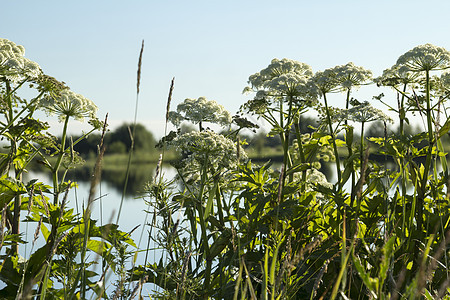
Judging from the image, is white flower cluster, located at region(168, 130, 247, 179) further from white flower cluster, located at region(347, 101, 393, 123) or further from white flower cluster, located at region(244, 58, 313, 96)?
white flower cluster, located at region(347, 101, 393, 123)

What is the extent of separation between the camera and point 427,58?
3525 millimetres

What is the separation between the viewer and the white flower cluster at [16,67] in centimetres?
339

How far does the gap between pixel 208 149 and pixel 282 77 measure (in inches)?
32.1

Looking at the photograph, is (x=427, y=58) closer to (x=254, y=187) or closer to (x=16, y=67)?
(x=254, y=187)

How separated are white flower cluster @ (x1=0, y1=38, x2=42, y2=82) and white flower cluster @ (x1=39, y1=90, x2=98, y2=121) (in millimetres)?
216

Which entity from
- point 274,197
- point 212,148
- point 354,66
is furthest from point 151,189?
point 354,66

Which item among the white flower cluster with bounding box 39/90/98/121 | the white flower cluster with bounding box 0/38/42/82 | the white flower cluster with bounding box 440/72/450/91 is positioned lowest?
the white flower cluster with bounding box 39/90/98/121

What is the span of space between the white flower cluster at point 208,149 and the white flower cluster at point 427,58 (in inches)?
54.9

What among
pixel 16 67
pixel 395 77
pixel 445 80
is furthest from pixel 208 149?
pixel 445 80

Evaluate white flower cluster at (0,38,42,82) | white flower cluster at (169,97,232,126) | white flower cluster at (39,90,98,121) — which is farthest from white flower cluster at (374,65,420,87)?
white flower cluster at (0,38,42,82)

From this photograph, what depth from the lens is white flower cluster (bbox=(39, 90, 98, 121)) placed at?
3.65 metres

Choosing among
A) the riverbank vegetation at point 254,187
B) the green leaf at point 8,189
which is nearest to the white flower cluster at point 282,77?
the riverbank vegetation at point 254,187

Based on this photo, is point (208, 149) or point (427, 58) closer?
point (208, 149)

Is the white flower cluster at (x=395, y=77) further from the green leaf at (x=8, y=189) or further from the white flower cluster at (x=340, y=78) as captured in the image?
the green leaf at (x=8, y=189)
